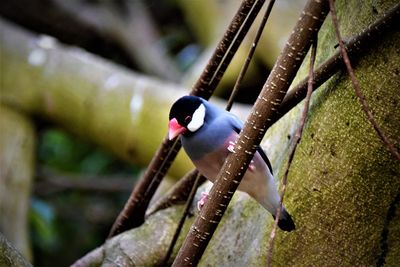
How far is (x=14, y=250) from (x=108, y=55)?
294 centimetres

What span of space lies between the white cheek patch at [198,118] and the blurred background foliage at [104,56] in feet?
6.07

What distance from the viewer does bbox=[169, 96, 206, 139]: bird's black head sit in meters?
1.37

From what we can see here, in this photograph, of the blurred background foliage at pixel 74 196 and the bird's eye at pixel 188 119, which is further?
the blurred background foliage at pixel 74 196

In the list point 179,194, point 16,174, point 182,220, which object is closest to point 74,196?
point 16,174

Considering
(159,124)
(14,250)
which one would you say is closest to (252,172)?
(14,250)

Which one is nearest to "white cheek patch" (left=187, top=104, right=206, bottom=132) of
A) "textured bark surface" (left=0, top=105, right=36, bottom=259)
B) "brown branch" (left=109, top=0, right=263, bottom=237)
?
"brown branch" (left=109, top=0, right=263, bottom=237)

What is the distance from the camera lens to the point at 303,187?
1.28 meters

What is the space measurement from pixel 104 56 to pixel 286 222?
9.78 feet

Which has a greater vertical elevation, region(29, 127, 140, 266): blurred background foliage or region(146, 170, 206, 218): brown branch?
region(146, 170, 206, 218): brown branch

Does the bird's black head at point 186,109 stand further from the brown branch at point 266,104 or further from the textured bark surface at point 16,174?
the textured bark surface at point 16,174

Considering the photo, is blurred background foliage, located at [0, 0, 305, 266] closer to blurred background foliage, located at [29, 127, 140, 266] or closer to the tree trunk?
blurred background foliage, located at [29, 127, 140, 266]

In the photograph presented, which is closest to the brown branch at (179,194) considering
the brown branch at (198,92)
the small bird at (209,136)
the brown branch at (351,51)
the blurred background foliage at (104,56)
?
the brown branch at (198,92)

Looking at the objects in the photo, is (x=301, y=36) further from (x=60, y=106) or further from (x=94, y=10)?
(x=94, y=10)

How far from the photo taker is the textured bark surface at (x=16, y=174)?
9.43ft
